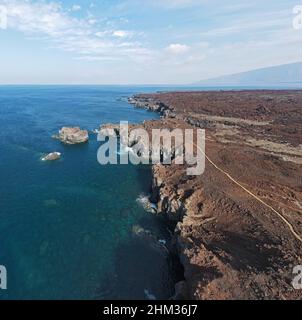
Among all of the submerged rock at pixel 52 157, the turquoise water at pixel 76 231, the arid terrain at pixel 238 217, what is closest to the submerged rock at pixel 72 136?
the turquoise water at pixel 76 231

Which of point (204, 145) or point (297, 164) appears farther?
point (204, 145)

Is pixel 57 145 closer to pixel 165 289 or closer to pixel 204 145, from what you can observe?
pixel 204 145

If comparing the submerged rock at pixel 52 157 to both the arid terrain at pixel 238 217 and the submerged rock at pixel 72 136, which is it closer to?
the submerged rock at pixel 72 136

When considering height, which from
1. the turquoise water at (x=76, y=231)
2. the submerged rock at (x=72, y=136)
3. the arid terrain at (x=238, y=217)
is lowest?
the turquoise water at (x=76, y=231)

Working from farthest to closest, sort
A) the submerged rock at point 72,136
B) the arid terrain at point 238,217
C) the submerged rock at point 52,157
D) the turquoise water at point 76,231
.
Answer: the submerged rock at point 72,136 < the submerged rock at point 52,157 < the turquoise water at point 76,231 < the arid terrain at point 238,217

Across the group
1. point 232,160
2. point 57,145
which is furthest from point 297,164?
point 57,145
